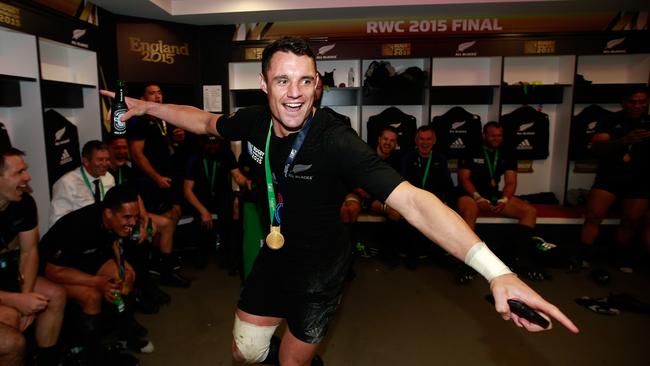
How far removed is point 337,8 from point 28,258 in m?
4.00

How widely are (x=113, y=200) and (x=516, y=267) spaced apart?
11.7 feet

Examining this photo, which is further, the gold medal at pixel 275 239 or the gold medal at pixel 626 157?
the gold medal at pixel 626 157

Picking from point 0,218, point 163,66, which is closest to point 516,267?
point 0,218

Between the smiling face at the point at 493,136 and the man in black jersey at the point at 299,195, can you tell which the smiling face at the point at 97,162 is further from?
the smiling face at the point at 493,136

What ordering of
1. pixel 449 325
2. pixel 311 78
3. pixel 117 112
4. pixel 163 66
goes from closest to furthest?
pixel 311 78, pixel 117 112, pixel 449 325, pixel 163 66

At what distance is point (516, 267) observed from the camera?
13.3 ft

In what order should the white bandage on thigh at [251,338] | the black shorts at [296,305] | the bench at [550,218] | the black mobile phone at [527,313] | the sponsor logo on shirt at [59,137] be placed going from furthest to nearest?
the bench at [550,218], the sponsor logo on shirt at [59,137], the white bandage on thigh at [251,338], the black shorts at [296,305], the black mobile phone at [527,313]

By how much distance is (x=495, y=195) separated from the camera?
14.8 feet

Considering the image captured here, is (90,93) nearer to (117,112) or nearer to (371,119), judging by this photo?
(117,112)

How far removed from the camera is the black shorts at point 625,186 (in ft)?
13.4

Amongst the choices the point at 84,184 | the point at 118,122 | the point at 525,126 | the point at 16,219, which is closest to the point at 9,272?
the point at 16,219

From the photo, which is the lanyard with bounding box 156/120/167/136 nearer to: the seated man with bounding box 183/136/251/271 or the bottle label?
the seated man with bounding box 183/136/251/271

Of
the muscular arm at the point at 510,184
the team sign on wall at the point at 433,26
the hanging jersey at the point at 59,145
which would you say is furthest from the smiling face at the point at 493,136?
the hanging jersey at the point at 59,145

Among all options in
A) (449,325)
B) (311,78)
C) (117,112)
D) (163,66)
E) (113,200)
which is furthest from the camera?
(163,66)
